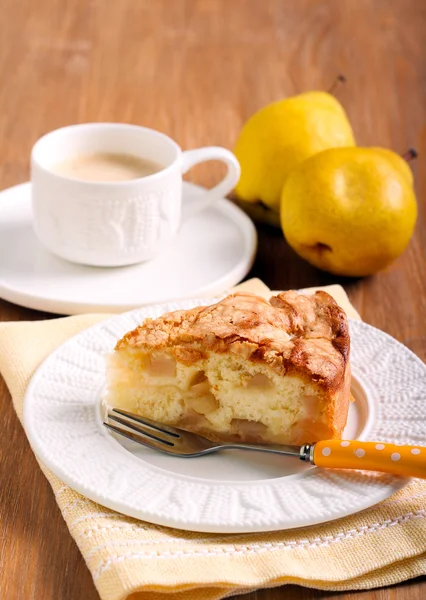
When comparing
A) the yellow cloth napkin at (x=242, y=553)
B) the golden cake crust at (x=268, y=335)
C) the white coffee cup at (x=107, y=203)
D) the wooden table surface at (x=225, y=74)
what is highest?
the golden cake crust at (x=268, y=335)

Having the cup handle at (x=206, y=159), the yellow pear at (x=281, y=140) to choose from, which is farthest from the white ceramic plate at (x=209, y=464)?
the yellow pear at (x=281, y=140)

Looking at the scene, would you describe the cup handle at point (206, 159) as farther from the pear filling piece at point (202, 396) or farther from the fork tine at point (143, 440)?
the fork tine at point (143, 440)

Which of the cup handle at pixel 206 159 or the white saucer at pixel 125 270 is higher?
the cup handle at pixel 206 159

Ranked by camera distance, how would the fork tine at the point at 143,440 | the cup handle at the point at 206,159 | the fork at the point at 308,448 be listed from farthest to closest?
the cup handle at the point at 206,159 → the fork tine at the point at 143,440 → the fork at the point at 308,448

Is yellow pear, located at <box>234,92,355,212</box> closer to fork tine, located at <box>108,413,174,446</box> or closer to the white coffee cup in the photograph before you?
the white coffee cup

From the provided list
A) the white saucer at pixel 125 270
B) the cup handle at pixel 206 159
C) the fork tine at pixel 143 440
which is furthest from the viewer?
the cup handle at pixel 206 159

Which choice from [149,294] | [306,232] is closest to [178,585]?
[149,294]

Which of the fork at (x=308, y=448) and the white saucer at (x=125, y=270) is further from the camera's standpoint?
the white saucer at (x=125, y=270)
